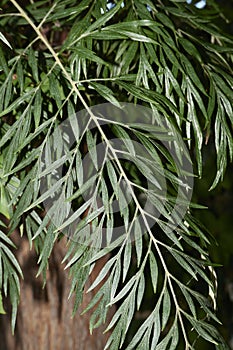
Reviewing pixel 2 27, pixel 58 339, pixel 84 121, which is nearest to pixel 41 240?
pixel 84 121

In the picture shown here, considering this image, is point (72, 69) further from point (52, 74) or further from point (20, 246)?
point (20, 246)

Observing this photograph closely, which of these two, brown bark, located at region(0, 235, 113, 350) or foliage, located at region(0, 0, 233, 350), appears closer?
foliage, located at region(0, 0, 233, 350)

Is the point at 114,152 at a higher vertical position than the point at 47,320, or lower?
higher

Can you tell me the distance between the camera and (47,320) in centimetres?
124

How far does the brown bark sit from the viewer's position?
3.91ft

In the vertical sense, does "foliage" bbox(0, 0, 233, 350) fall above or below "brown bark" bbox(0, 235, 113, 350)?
above

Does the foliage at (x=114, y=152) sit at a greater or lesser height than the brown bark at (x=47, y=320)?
greater


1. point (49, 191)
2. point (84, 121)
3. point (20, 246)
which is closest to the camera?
point (49, 191)

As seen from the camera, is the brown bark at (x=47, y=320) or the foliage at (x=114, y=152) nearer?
the foliage at (x=114, y=152)

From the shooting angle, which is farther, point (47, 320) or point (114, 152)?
point (47, 320)

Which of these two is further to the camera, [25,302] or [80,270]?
[25,302]

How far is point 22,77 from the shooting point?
2.32ft

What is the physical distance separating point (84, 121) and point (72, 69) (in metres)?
0.11

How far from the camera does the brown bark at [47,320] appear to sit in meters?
1.19
